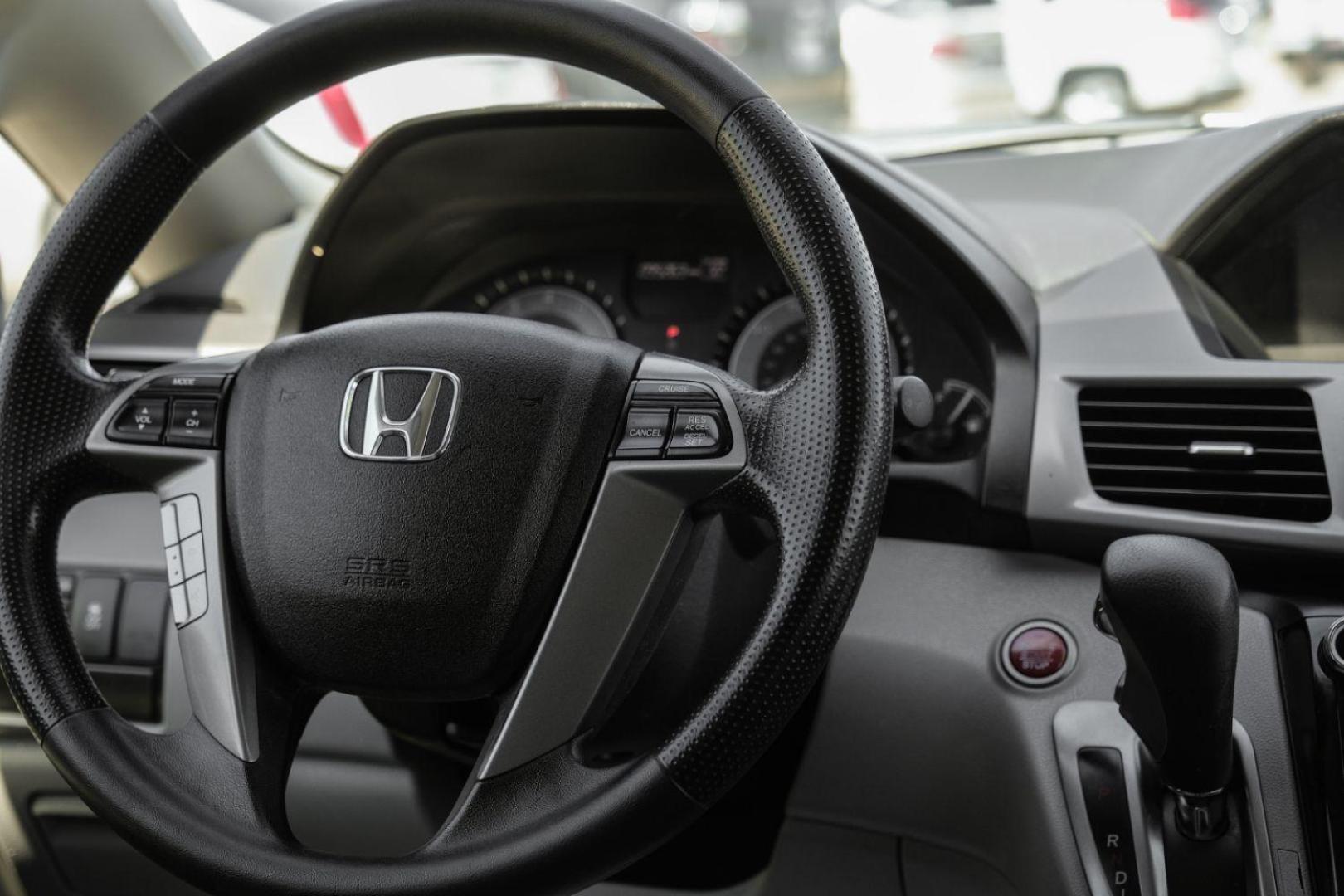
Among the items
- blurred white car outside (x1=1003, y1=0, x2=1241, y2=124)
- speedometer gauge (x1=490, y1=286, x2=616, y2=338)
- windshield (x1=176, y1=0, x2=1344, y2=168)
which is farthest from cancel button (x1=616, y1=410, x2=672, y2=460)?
blurred white car outside (x1=1003, y1=0, x2=1241, y2=124)

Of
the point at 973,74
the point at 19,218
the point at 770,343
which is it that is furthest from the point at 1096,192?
the point at 973,74

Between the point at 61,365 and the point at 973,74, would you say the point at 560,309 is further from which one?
the point at 973,74

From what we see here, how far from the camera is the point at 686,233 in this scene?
166cm

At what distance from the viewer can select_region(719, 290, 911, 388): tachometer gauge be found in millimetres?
1556

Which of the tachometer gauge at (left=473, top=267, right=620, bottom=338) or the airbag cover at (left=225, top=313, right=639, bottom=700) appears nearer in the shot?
the airbag cover at (left=225, top=313, right=639, bottom=700)

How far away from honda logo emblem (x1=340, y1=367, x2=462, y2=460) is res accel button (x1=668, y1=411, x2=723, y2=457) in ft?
0.59

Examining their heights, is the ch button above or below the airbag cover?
above

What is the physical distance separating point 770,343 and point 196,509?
0.77 metres

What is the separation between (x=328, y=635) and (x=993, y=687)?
616 millimetres

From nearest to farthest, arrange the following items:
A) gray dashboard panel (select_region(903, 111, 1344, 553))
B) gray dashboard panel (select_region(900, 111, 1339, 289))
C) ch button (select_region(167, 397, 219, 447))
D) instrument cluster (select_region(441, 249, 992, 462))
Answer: ch button (select_region(167, 397, 219, 447)) → gray dashboard panel (select_region(903, 111, 1344, 553)) → gray dashboard panel (select_region(900, 111, 1339, 289)) → instrument cluster (select_region(441, 249, 992, 462))

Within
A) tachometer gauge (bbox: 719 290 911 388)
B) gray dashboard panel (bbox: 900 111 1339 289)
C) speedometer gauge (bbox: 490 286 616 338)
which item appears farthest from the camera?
speedometer gauge (bbox: 490 286 616 338)

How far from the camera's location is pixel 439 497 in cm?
96

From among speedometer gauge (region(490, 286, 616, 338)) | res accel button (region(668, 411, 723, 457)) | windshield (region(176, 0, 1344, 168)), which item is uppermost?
Answer: windshield (region(176, 0, 1344, 168))

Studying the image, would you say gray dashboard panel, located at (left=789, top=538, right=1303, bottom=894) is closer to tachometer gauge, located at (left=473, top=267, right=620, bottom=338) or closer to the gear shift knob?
the gear shift knob
